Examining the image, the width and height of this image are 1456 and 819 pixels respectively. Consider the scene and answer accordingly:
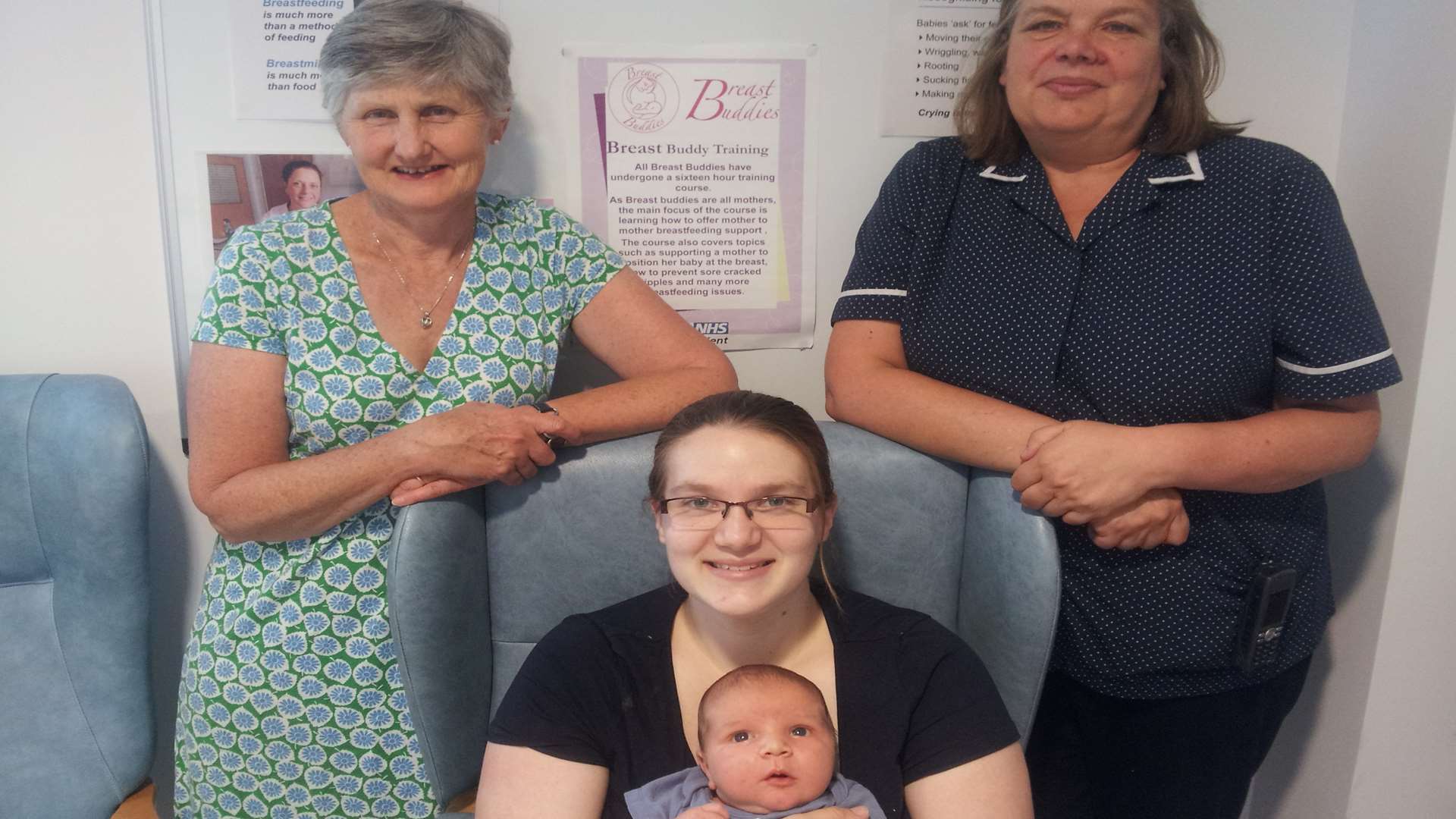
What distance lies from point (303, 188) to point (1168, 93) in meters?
1.55

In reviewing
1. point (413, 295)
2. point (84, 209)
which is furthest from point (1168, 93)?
point (84, 209)

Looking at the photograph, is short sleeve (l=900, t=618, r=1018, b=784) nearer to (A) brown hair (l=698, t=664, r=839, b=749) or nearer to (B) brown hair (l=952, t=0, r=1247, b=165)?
(A) brown hair (l=698, t=664, r=839, b=749)

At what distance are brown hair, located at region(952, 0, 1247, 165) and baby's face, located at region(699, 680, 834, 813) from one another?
0.96 m

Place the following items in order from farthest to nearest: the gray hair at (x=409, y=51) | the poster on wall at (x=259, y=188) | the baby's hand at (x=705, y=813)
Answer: the poster on wall at (x=259, y=188) → the gray hair at (x=409, y=51) → the baby's hand at (x=705, y=813)

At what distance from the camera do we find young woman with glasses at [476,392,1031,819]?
1310mm

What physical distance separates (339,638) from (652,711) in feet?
1.87

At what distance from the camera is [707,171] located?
6.48ft

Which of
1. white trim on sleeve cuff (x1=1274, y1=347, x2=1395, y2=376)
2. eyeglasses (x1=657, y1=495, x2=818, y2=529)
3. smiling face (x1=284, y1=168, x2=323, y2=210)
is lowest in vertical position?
eyeglasses (x1=657, y1=495, x2=818, y2=529)

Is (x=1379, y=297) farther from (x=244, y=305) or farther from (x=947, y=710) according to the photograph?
(x=244, y=305)

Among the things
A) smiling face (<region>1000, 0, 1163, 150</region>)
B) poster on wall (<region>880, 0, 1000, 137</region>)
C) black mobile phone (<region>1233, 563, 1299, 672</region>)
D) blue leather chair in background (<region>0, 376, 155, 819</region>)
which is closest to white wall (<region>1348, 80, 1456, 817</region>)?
black mobile phone (<region>1233, 563, 1299, 672</region>)

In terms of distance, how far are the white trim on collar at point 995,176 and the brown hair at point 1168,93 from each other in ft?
0.07

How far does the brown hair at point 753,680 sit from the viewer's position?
1326 mm

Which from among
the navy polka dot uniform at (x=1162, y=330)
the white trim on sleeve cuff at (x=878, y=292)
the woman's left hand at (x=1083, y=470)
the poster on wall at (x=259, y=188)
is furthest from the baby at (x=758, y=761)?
the poster on wall at (x=259, y=188)

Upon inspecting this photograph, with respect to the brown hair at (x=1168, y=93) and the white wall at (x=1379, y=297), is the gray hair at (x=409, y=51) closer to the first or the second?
the brown hair at (x=1168, y=93)
